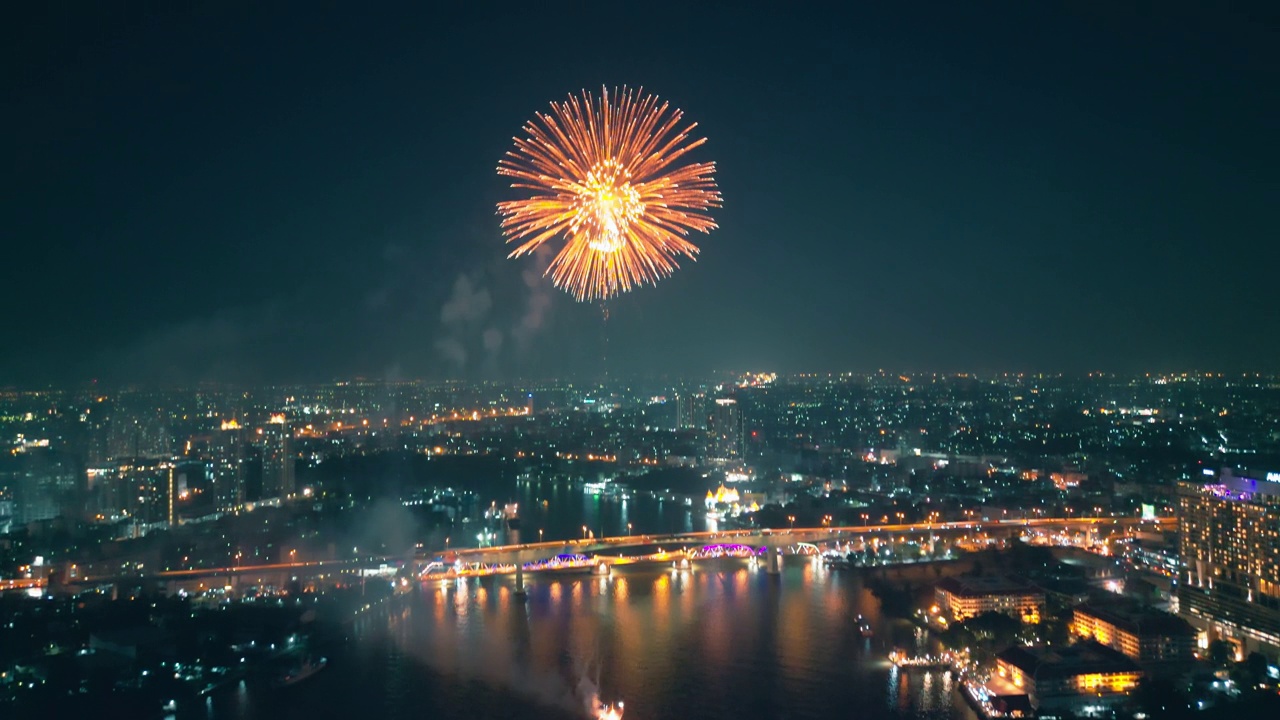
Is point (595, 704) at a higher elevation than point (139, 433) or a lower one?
lower

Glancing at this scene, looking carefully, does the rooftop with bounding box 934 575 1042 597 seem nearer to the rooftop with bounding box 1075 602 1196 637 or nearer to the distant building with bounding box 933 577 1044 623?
the distant building with bounding box 933 577 1044 623

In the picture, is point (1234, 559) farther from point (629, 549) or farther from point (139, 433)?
point (139, 433)

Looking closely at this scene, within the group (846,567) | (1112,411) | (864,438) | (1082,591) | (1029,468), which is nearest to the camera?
(1082,591)

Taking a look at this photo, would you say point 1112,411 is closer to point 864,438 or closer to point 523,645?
point 864,438

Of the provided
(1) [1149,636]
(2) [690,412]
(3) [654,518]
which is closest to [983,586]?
(1) [1149,636]

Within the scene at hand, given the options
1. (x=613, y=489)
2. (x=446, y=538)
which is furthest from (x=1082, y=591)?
(x=613, y=489)

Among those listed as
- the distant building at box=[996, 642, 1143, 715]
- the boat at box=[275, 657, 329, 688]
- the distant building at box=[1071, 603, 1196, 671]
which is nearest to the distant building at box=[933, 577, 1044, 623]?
the distant building at box=[1071, 603, 1196, 671]

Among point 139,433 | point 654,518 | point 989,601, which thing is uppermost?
point 139,433
